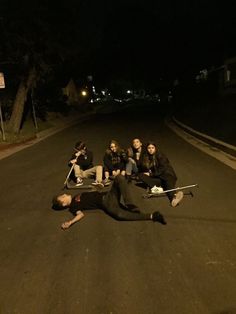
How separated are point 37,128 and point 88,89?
41771 millimetres

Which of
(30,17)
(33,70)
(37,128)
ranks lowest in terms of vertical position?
(37,128)

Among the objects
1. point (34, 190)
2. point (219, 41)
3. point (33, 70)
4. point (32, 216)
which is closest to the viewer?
point (32, 216)

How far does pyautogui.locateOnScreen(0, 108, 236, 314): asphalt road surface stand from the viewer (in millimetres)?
4359

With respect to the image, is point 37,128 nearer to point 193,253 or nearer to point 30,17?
point 30,17

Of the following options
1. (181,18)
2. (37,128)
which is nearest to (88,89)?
(181,18)

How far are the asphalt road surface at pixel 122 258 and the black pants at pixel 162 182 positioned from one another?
283 millimetres

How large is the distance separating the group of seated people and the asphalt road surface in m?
0.42

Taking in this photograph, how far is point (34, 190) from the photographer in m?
9.74

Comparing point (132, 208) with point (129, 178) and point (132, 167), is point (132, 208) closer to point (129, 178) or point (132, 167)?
point (129, 178)

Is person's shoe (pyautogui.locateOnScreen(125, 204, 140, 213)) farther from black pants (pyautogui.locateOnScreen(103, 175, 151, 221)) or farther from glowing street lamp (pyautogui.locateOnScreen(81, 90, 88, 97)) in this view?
glowing street lamp (pyautogui.locateOnScreen(81, 90, 88, 97))

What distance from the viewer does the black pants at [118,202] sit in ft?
22.6

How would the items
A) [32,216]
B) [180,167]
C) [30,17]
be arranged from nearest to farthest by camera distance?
[32,216], [180,167], [30,17]

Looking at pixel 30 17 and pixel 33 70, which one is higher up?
pixel 30 17

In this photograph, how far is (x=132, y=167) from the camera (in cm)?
971
